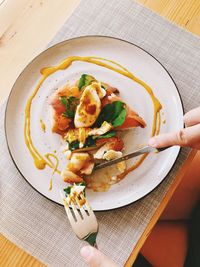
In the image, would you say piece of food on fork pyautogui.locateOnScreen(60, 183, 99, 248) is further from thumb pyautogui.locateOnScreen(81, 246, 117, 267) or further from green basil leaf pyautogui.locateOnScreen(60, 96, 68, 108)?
green basil leaf pyautogui.locateOnScreen(60, 96, 68, 108)

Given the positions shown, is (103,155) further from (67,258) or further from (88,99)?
(67,258)

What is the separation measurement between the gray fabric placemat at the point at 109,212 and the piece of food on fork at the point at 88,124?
0.43 feet

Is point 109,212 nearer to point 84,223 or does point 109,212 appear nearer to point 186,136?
point 84,223

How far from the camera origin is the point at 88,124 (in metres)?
1.23

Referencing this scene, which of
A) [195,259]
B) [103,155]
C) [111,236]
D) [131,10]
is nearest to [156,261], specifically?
[195,259]

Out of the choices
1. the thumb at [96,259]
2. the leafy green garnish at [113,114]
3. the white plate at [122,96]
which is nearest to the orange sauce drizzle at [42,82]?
the white plate at [122,96]

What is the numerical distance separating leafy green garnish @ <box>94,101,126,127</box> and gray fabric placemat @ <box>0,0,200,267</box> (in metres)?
0.21

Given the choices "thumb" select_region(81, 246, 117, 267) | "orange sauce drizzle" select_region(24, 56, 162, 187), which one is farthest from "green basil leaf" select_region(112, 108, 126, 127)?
"thumb" select_region(81, 246, 117, 267)

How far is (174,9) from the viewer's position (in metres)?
1.39

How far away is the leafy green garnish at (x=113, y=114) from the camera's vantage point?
1.22m

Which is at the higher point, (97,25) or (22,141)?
(97,25)

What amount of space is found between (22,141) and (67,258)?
342 mm

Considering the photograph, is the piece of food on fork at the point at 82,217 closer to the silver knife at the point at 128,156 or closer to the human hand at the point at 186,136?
the silver knife at the point at 128,156

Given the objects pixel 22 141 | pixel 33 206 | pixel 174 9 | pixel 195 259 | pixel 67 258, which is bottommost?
pixel 195 259
